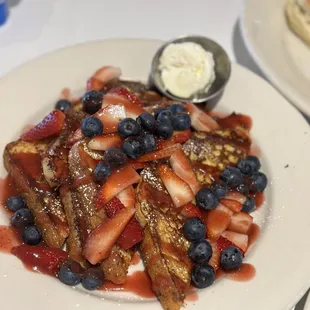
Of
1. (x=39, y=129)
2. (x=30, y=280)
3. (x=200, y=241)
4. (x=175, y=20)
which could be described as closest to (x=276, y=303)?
(x=200, y=241)

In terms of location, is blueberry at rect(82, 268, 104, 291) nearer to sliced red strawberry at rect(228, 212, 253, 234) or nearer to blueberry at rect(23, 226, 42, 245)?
blueberry at rect(23, 226, 42, 245)

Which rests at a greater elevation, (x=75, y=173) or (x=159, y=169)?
(x=159, y=169)

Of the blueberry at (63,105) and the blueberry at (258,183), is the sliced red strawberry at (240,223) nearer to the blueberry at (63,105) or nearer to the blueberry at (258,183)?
the blueberry at (258,183)

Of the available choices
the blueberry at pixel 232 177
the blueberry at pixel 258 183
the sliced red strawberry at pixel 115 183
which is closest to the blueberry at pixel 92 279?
the sliced red strawberry at pixel 115 183

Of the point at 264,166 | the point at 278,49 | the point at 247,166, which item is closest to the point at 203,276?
the point at 247,166

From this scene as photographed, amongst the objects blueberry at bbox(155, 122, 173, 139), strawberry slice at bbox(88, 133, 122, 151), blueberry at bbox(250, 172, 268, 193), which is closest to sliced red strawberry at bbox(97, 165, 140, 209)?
strawberry slice at bbox(88, 133, 122, 151)

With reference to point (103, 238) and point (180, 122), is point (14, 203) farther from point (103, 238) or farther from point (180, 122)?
point (180, 122)

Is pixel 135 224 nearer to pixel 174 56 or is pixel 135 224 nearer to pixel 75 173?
pixel 75 173
